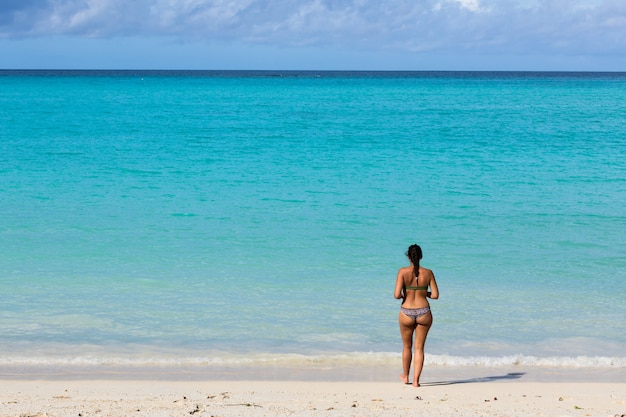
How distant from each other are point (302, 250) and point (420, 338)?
631 centimetres

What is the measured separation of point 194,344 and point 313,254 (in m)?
4.58

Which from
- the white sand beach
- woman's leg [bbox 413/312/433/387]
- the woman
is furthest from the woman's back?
the white sand beach

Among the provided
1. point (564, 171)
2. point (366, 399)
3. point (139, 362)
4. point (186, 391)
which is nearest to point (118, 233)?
point (139, 362)

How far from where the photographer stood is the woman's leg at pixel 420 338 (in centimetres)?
716

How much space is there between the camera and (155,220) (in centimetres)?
1612

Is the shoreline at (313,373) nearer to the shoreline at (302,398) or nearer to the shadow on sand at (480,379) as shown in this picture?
the shadow on sand at (480,379)

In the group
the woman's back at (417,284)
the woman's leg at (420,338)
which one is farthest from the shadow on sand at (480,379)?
the woman's back at (417,284)

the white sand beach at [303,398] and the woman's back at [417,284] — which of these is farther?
the woman's back at [417,284]

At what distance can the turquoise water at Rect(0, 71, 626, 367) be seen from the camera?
904 centimetres

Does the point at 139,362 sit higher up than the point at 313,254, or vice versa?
the point at 313,254

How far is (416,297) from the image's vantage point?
7.11 metres

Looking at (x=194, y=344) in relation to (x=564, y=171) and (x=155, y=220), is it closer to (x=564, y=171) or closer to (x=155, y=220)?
(x=155, y=220)

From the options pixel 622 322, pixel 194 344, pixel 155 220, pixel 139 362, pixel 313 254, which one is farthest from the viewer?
pixel 155 220

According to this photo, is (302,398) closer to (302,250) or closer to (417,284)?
(417,284)
